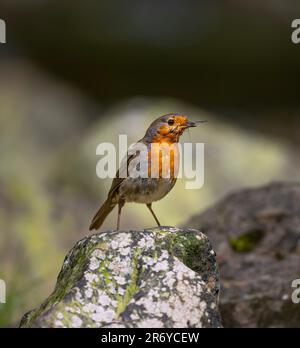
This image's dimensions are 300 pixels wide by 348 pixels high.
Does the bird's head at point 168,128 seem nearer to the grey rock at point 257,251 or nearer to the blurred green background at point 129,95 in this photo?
the grey rock at point 257,251

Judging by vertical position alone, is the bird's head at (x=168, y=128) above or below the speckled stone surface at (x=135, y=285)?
above

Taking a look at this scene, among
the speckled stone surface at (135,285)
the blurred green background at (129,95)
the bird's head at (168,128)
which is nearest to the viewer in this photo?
the speckled stone surface at (135,285)

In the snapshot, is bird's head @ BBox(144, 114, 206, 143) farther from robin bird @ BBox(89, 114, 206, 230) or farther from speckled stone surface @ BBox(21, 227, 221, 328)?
speckled stone surface @ BBox(21, 227, 221, 328)

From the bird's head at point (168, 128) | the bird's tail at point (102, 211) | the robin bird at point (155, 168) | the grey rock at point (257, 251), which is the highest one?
the bird's head at point (168, 128)

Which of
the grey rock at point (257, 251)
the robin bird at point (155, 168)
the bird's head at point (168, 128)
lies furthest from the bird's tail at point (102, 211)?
the grey rock at point (257, 251)

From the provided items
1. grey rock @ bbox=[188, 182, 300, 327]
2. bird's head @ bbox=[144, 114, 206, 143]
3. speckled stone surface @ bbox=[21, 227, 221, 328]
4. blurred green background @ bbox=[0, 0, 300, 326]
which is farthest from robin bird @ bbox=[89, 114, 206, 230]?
blurred green background @ bbox=[0, 0, 300, 326]

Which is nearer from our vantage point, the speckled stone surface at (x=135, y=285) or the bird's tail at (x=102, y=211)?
the speckled stone surface at (x=135, y=285)
